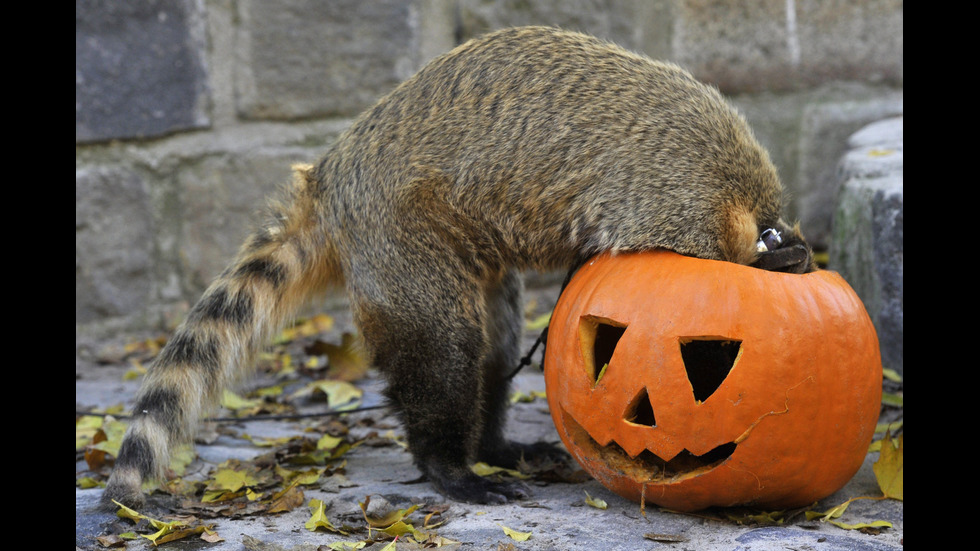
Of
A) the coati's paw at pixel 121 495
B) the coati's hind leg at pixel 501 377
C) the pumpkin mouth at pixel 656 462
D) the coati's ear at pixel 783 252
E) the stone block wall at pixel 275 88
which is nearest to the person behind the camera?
the pumpkin mouth at pixel 656 462

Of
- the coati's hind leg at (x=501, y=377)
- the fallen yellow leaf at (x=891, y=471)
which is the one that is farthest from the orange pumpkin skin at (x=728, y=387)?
the coati's hind leg at (x=501, y=377)

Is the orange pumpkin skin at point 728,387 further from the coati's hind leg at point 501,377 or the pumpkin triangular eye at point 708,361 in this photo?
the coati's hind leg at point 501,377

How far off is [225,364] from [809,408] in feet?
5.93

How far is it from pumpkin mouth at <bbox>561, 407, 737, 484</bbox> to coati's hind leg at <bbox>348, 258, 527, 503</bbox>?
1.10 feet

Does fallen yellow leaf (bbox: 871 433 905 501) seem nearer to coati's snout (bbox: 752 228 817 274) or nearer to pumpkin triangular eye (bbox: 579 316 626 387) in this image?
coati's snout (bbox: 752 228 817 274)

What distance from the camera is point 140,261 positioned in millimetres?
4637

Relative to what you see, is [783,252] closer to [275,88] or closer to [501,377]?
[501,377]

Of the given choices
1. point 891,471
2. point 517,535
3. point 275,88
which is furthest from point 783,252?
point 275,88

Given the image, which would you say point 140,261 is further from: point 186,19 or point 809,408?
point 809,408

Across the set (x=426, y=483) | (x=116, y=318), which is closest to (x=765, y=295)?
(x=426, y=483)

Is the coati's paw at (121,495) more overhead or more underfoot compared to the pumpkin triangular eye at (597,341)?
more underfoot

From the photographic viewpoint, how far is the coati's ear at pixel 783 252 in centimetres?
285

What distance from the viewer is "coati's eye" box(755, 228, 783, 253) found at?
9.58 feet

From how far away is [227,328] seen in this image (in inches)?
120
